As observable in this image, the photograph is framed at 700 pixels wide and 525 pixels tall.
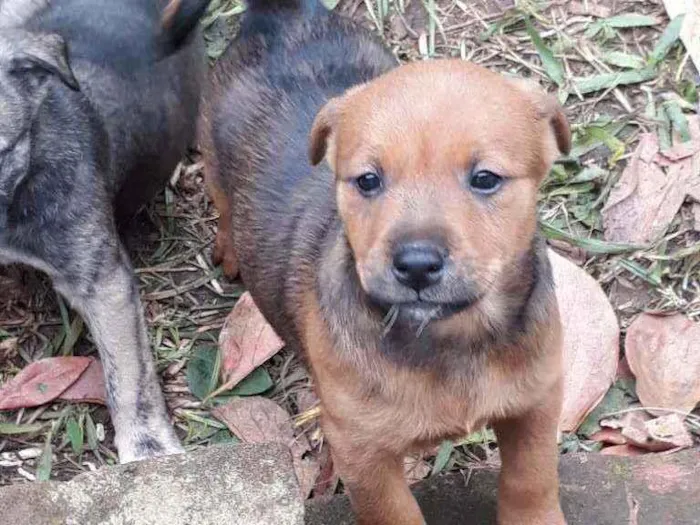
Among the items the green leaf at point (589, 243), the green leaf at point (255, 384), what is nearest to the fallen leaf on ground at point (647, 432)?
the green leaf at point (589, 243)

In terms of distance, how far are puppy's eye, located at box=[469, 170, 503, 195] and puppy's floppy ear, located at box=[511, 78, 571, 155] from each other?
383 mm

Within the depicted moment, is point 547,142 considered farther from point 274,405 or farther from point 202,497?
point 274,405

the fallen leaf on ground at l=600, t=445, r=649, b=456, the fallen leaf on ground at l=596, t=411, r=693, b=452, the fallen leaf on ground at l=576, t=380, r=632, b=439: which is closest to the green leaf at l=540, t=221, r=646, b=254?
the fallen leaf on ground at l=576, t=380, r=632, b=439

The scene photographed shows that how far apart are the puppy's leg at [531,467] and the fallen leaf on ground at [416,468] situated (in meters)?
0.74

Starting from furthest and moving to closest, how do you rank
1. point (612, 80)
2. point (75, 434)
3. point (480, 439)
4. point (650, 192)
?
point (612, 80) → point (650, 192) → point (75, 434) → point (480, 439)

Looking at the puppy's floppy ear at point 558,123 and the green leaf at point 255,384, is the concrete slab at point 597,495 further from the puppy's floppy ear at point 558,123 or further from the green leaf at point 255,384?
the puppy's floppy ear at point 558,123

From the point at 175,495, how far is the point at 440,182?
1369 millimetres

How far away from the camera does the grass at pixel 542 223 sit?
5328mm

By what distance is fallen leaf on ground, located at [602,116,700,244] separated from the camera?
5.53 m

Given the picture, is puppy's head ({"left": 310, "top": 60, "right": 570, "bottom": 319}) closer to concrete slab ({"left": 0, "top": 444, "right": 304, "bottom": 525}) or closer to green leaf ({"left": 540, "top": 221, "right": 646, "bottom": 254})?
concrete slab ({"left": 0, "top": 444, "right": 304, "bottom": 525})

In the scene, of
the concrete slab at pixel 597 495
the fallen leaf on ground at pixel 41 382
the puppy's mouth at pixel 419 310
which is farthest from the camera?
the fallen leaf on ground at pixel 41 382

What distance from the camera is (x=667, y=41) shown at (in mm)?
6027

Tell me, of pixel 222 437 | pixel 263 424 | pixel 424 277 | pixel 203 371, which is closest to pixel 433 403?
pixel 424 277

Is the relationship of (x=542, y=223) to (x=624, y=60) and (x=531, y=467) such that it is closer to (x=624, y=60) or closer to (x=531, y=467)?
(x=624, y=60)
